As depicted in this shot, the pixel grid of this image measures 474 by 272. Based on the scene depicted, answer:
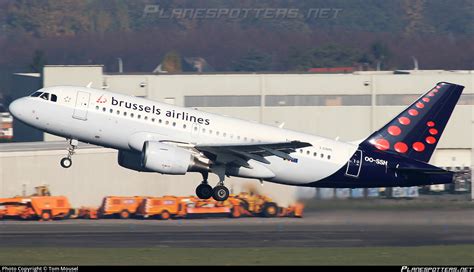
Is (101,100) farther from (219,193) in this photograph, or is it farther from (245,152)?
(219,193)

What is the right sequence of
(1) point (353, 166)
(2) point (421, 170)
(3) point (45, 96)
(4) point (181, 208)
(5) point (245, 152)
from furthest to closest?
(4) point (181, 208) < (2) point (421, 170) < (1) point (353, 166) < (5) point (245, 152) < (3) point (45, 96)

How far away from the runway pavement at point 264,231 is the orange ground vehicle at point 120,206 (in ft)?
4.40

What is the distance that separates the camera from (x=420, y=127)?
149 ft

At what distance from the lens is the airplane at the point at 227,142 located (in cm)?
4094

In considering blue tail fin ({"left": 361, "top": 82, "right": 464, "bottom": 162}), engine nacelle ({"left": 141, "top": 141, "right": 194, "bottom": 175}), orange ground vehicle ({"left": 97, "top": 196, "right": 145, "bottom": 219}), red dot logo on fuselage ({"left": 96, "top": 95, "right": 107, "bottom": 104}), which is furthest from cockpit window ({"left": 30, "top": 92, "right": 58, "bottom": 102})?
orange ground vehicle ({"left": 97, "top": 196, "right": 145, "bottom": 219})

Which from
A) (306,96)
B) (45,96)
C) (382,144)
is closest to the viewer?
(45,96)

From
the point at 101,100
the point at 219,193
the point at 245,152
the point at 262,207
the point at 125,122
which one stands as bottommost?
the point at 262,207

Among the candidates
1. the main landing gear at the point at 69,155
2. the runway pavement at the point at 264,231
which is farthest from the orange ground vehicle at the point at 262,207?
the main landing gear at the point at 69,155

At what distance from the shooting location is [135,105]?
1624 inches

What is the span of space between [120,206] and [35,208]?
4.90 meters

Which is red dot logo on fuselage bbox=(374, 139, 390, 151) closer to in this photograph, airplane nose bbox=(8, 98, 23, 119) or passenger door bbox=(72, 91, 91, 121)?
passenger door bbox=(72, 91, 91, 121)

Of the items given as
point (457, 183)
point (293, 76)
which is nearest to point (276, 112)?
point (293, 76)

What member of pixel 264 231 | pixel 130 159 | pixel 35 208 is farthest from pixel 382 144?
pixel 35 208

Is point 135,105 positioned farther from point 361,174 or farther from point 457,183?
point 457,183
